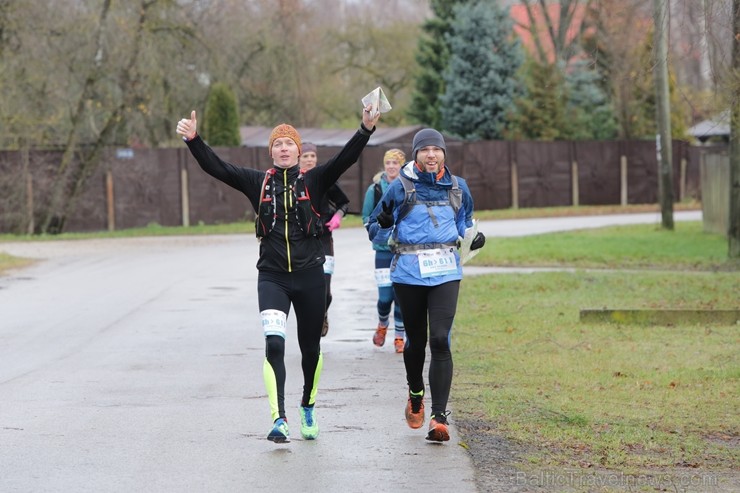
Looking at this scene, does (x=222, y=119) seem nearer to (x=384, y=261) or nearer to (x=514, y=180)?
(x=514, y=180)

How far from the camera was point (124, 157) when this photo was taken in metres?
36.2

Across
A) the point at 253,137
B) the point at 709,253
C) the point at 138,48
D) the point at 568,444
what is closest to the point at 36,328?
the point at 568,444

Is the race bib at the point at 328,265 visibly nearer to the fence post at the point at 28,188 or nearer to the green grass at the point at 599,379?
the green grass at the point at 599,379

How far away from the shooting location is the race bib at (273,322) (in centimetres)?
819

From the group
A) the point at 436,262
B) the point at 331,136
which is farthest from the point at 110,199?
the point at 436,262

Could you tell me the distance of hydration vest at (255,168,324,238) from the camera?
27.2 feet

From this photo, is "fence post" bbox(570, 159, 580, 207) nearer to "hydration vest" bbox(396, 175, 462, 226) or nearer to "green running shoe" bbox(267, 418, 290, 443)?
"hydration vest" bbox(396, 175, 462, 226)

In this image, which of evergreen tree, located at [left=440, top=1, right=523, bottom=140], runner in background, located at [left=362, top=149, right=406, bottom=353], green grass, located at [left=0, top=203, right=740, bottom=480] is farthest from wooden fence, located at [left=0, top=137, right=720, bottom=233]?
runner in background, located at [left=362, top=149, right=406, bottom=353]

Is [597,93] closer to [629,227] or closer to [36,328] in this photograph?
[629,227]

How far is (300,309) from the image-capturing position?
8.45 meters

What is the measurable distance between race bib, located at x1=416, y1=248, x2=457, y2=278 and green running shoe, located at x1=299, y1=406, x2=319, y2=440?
110 centimetres

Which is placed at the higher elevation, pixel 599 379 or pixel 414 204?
pixel 414 204

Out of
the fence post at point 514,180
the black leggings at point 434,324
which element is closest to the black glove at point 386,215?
the black leggings at point 434,324

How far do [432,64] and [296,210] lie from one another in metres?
44.0
